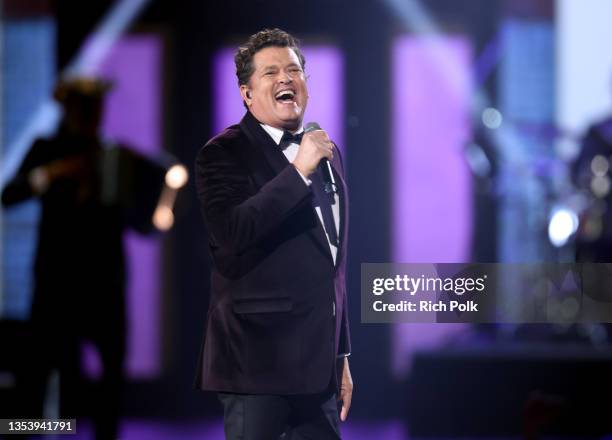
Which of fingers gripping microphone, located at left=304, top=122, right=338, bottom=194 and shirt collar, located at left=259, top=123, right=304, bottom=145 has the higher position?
shirt collar, located at left=259, top=123, right=304, bottom=145

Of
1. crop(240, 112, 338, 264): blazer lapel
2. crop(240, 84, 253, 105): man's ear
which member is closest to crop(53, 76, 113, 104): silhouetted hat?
crop(240, 84, 253, 105): man's ear

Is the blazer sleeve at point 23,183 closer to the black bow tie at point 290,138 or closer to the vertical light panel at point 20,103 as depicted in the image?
the vertical light panel at point 20,103

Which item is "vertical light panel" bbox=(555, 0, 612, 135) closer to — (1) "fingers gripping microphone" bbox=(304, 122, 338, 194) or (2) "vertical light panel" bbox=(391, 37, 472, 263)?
(2) "vertical light panel" bbox=(391, 37, 472, 263)

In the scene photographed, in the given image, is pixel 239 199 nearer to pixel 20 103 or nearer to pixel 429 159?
pixel 20 103

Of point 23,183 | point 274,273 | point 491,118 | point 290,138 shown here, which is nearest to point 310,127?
point 290,138

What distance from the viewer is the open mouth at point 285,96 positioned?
2107 mm

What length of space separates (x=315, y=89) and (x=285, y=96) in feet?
4.02

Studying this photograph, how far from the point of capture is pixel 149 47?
339 cm

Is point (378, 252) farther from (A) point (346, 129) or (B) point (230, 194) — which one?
(B) point (230, 194)

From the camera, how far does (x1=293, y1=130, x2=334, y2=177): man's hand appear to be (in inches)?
76.2

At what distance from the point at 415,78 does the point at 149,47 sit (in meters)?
1.05

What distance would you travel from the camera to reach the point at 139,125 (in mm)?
3387

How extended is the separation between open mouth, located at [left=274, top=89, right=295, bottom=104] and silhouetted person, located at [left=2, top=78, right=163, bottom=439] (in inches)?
38.5

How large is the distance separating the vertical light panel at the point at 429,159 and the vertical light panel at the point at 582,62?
44 centimetres
